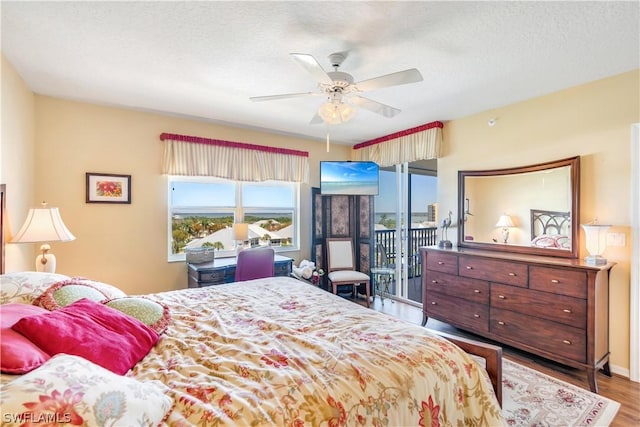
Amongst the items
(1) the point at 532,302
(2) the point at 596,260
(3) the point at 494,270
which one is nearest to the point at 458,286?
(3) the point at 494,270

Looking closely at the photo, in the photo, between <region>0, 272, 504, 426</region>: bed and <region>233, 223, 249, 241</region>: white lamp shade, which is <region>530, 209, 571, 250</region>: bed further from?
<region>233, 223, 249, 241</region>: white lamp shade

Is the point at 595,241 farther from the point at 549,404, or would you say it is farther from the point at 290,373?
the point at 290,373

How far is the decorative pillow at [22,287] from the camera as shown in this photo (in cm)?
154

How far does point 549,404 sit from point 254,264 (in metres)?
2.82

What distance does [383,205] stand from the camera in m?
4.79

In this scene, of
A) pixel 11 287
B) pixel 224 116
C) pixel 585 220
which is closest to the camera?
pixel 11 287

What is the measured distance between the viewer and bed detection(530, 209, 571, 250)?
2.74 meters

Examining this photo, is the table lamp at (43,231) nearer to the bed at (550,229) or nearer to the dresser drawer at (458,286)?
the dresser drawer at (458,286)

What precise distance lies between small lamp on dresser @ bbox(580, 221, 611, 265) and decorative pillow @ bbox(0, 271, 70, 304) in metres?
3.82

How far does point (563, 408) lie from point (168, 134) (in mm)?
4474

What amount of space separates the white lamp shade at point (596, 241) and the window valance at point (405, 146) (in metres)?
1.80

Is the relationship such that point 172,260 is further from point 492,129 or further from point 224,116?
point 492,129

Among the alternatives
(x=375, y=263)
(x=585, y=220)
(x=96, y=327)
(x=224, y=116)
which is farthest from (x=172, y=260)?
(x=585, y=220)

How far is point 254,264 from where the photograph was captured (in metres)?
3.37
